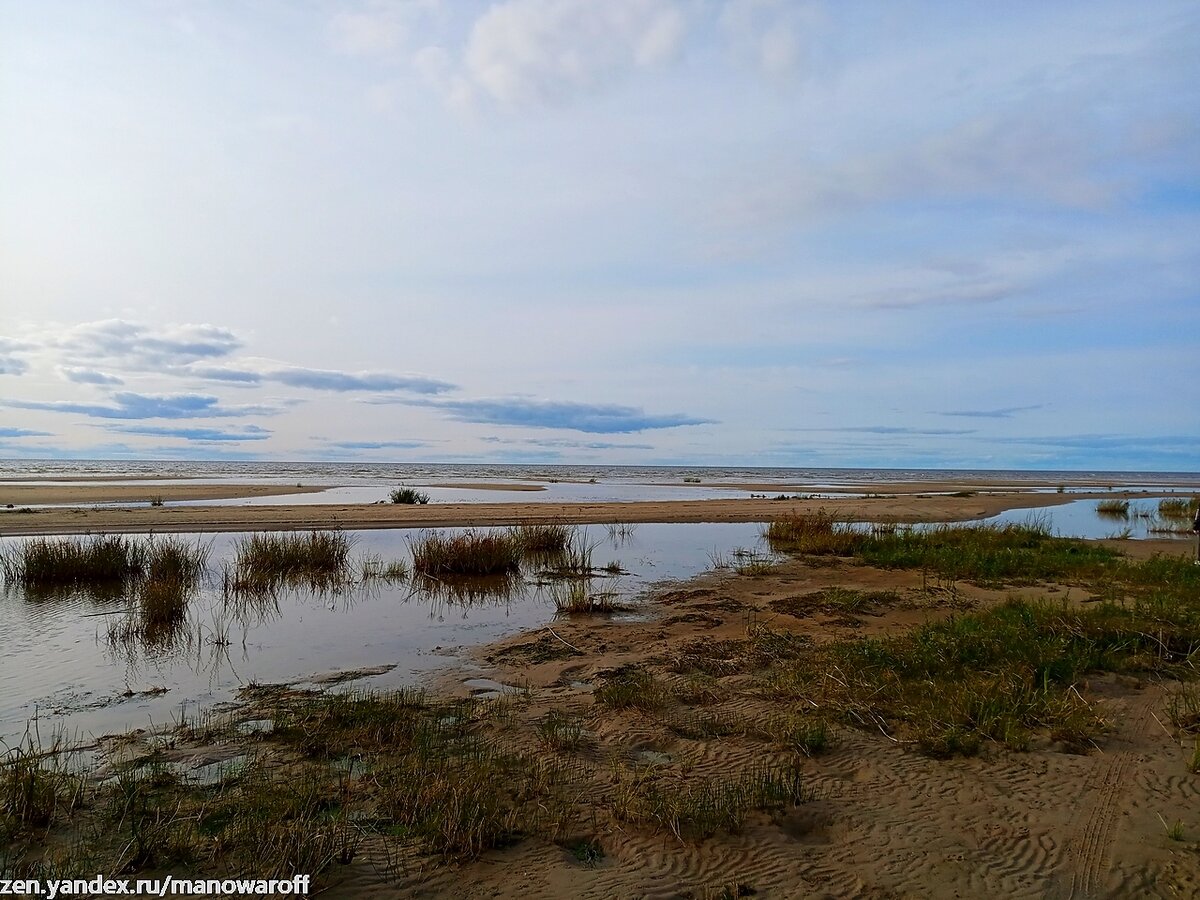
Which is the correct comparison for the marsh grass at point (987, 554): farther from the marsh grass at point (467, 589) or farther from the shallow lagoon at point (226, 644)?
the marsh grass at point (467, 589)

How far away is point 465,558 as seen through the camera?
52.5 ft

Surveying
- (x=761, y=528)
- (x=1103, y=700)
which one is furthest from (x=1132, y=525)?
(x=1103, y=700)

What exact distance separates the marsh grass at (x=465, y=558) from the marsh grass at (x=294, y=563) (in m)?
1.69

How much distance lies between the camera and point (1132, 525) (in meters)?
28.7

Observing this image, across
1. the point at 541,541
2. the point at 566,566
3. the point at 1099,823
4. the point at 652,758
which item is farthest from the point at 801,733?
the point at 541,541

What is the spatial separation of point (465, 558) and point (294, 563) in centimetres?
385

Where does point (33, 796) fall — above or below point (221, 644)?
above

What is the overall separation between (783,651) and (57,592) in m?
13.2

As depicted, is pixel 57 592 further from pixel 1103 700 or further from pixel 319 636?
pixel 1103 700

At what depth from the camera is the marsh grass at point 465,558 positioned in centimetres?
1596

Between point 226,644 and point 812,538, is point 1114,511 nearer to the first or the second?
point 812,538

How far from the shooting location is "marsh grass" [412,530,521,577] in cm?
1596

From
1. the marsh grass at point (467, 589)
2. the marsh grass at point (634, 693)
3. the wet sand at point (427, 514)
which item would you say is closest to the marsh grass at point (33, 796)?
the marsh grass at point (634, 693)

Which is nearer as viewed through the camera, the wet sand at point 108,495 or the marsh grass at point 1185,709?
the marsh grass at point 1185,709
